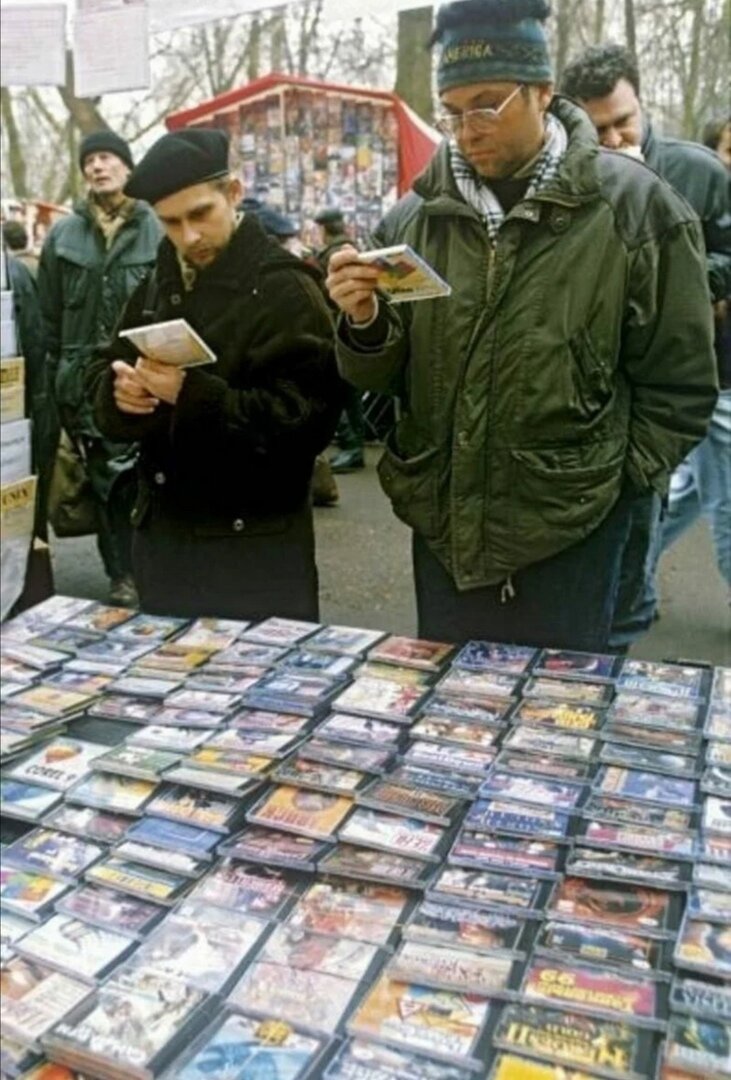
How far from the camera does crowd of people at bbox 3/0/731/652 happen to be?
155cm

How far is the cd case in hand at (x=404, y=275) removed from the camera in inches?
51.0

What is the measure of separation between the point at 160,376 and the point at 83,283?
1625 mm

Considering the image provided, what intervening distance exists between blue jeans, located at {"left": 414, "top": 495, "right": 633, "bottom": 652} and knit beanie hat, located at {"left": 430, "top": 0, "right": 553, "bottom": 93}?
2.18 feet

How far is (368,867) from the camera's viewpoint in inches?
37.7

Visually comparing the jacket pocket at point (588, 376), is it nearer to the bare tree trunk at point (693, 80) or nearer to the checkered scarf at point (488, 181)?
the checkered scarf at point (488, 181)

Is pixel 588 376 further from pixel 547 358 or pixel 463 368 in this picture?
pixel 463 368

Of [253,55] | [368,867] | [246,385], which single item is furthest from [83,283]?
[253,55]

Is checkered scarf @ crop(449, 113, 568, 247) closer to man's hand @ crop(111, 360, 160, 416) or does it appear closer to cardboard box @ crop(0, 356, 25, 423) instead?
man's hand @ crop(111, 360, 160, 416)

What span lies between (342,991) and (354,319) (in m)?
1.01

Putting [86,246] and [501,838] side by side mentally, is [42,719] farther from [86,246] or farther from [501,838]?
[86,246]

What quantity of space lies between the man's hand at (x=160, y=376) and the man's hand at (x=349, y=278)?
0.35m

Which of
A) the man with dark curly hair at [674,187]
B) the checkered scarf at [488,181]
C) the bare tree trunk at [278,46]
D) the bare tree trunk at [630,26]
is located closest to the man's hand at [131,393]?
the checkered scarf at [488,181]

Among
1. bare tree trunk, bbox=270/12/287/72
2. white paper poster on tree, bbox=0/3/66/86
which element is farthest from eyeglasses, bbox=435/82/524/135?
bare tree trunk, bbox=270/12/287/72

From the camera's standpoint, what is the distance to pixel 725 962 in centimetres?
82
